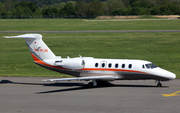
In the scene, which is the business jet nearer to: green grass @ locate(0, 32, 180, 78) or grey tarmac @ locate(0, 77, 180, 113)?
grey tarmac @ locate(0, 77, 180, 113)

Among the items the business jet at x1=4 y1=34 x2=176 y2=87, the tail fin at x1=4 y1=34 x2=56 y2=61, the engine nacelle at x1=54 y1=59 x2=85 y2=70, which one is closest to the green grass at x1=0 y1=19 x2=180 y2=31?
the tail fin at x1=4 y1=34 x2=56 y2=61

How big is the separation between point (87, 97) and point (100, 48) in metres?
28.4

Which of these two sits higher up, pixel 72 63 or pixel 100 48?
pixel 100 48

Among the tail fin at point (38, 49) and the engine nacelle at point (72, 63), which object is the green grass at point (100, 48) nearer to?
the tail fin at point (38, 49)

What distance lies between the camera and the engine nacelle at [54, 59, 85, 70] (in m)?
25.8

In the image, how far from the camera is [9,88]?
25219 millimetres

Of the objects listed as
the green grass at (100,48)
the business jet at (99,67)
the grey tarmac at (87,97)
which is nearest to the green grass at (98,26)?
the green grass at (100,48)

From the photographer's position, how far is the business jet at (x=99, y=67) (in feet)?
80.6

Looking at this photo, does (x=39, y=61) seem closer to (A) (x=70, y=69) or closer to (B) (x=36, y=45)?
(B) (x=36, y=45)

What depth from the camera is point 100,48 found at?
4925 cm

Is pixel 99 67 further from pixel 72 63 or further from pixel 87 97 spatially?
pixel 87 97

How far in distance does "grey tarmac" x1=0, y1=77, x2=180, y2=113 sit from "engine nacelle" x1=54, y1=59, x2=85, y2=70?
1889 millimetres

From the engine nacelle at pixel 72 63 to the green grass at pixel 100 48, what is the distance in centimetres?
1101

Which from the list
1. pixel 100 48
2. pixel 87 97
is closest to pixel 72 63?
pixel 87 97
